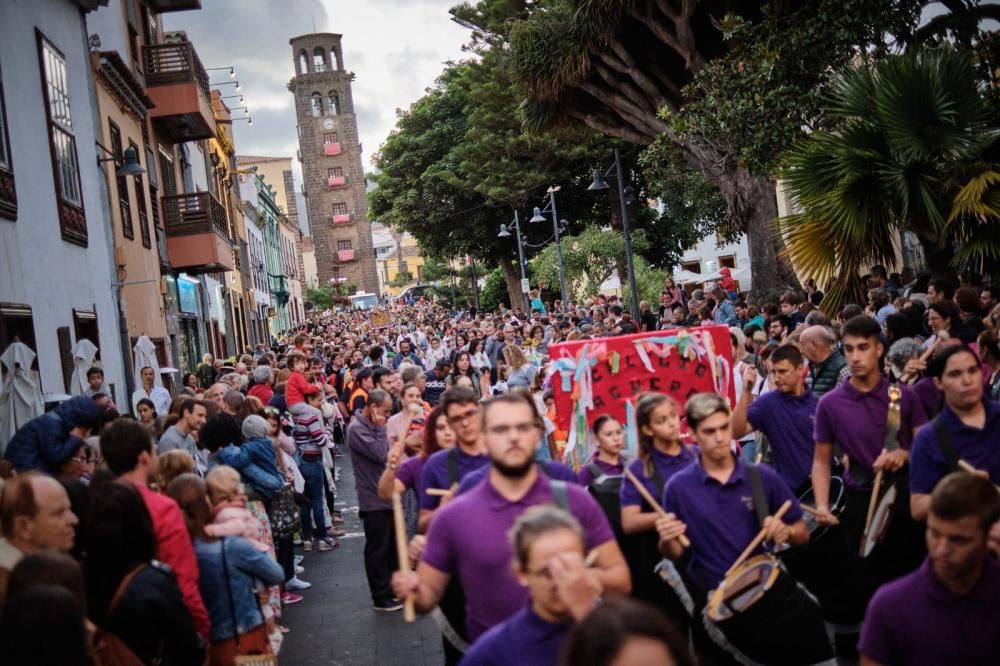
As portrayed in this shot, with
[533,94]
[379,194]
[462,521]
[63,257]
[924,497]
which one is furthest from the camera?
[379,194]

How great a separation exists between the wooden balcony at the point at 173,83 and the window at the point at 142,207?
290cm

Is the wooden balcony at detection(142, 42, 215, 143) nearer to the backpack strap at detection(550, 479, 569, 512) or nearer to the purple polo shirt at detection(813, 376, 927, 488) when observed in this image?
the purple polo shirt at detection(813, 376, 927, 488)

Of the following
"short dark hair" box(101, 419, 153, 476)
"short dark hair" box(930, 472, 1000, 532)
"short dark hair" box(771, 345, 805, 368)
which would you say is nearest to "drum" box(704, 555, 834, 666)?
"short dark hair" box(930, 472, 1000, 532)

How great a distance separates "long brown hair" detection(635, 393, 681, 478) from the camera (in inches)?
236

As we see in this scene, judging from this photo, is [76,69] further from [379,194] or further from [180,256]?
[379,194]

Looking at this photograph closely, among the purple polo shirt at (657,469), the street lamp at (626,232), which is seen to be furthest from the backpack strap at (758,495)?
the street lamp at (626,232)

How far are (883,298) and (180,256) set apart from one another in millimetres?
16633

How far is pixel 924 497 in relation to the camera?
5.33 meters

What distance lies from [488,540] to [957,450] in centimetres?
236

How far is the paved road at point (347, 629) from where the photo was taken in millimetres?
8453

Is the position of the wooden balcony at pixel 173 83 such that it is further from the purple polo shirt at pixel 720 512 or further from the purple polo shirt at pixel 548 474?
the purple polo shirt at pixel 720 512

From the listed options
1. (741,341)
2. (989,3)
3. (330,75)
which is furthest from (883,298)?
(330,75)

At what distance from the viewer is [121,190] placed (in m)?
20.6

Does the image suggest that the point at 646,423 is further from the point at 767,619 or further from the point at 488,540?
the point at 488,540
